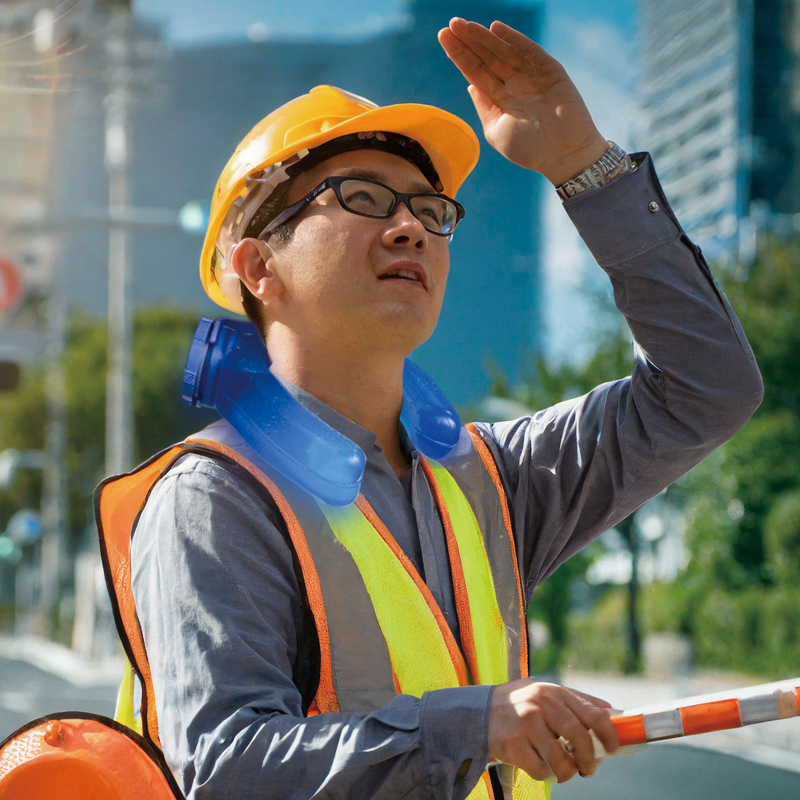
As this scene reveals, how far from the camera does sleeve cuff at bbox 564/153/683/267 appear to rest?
1939 millimetres

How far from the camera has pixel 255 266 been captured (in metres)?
2.21

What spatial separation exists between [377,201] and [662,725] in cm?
109

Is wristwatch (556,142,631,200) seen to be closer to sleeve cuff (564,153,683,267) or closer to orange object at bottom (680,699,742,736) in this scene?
sleeve cuff (564,153,683,267)

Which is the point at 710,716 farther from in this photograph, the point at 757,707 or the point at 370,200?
the point at 370,200

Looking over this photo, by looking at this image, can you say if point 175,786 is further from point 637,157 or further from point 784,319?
point 784,319

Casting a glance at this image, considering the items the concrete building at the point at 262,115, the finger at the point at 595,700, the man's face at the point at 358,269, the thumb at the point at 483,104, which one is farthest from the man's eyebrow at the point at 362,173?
the concrete building at the point at 262,115

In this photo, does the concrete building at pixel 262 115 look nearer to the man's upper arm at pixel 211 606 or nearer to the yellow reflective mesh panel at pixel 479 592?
the yellow reflective mesh panel at pixel 479 592

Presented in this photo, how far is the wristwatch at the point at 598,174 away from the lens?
1.95 m

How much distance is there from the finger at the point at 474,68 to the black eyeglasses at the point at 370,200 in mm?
219

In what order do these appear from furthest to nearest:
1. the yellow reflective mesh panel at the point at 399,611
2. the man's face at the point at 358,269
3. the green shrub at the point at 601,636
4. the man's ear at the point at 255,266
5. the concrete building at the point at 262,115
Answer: the concrete building at the point at 262,115, the green shrub at the point at 601,636, the man's ear at the point at 255,266, the man's face at the point at 358,269, the yellow reflective mesh panel at the point at 399,611

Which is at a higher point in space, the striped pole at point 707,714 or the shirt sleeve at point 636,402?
the shirt sleeve at point 636,402

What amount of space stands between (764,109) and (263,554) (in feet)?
98.5

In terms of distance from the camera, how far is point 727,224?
75.5 feet

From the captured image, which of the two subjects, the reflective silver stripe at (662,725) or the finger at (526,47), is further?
the finger at (526,47)
